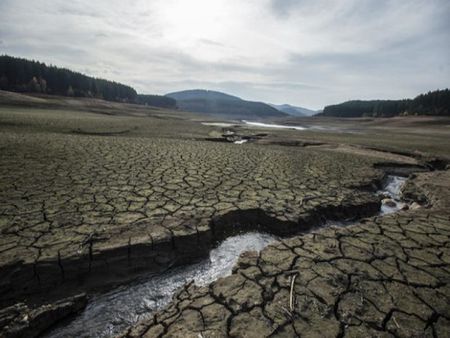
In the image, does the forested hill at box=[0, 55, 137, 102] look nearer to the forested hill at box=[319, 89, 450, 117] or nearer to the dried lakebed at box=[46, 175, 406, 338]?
the dried lakebed at box=[46, 175, 406, 338]

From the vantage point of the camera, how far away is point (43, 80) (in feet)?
225

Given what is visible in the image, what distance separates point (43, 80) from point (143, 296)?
282 ft

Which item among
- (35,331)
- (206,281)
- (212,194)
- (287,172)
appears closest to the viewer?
(35,331)

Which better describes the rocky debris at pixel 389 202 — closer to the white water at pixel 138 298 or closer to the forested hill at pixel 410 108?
the white water at pixel 138 298

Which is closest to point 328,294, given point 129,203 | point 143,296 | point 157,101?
point 143,296

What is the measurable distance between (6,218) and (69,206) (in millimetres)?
899

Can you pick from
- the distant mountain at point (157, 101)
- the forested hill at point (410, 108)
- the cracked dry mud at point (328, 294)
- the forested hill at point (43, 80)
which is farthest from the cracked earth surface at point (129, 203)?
the distant mountain at point (157, 101)

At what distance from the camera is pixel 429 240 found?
13.3 feet

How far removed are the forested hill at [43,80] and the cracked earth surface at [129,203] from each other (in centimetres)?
7443

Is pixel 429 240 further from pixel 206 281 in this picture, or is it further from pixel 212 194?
pixel 212 194

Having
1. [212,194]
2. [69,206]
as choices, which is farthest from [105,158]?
[212,194]

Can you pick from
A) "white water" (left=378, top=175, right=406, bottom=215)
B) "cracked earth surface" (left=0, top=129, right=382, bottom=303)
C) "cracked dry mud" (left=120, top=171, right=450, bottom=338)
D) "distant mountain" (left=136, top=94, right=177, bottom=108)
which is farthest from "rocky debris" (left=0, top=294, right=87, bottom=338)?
"distant mountain" (left=136, top=94, right=177, bottom=108)

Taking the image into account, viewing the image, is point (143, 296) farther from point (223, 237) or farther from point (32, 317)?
point (223, 237)

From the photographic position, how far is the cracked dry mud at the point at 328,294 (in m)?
2.38
